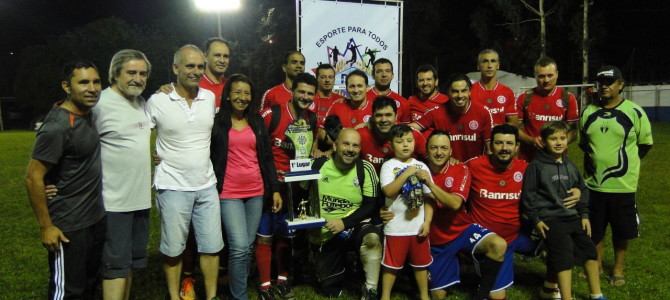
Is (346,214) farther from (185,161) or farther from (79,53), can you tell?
(79,53)

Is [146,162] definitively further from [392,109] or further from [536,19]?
[536,19]

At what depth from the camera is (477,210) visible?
200 inches

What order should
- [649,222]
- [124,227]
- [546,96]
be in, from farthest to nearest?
[649,222] → [546,96] → [124,227]

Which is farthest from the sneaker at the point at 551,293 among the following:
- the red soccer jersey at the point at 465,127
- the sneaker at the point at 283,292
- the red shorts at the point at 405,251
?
the sneaker at the point at 283,292

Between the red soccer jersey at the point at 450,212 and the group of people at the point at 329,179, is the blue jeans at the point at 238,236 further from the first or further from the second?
the red soccer jersey at the point at 450,212

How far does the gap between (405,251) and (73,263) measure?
2752 mm

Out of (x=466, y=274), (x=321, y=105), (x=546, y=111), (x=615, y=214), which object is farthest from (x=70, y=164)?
(x=615, y=214)

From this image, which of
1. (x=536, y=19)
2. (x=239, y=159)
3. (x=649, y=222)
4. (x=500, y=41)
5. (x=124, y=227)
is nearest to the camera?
(x=124, y=227)

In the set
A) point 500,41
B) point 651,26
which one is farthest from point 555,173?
point 651,26

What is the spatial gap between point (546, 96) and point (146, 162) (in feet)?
14.1

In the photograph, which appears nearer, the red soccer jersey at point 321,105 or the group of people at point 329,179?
the group of people at point 329,179

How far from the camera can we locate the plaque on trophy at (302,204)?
4.71 metres

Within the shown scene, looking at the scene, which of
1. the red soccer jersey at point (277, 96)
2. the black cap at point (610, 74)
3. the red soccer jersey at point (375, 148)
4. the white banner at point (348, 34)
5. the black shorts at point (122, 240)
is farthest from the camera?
the white banner at point (348, 34)

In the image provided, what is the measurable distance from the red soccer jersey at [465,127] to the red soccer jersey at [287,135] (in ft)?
4.15
